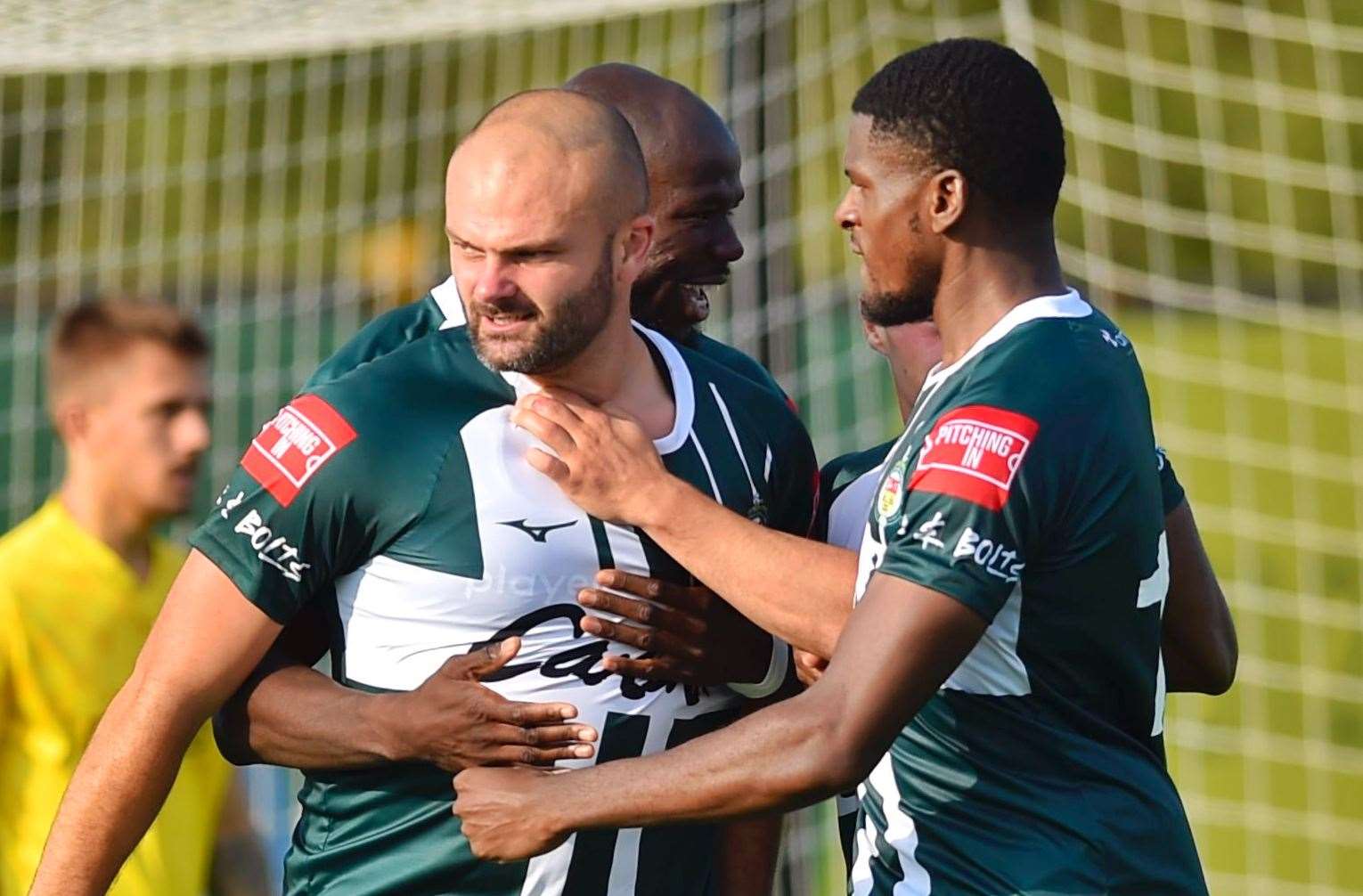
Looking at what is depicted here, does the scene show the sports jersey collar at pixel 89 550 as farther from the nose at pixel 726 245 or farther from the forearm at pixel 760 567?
the forearm at pixel 760 567

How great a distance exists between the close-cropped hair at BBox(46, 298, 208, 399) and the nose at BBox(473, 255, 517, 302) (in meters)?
2.55

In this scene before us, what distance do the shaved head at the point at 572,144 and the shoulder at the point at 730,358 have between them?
61 cm

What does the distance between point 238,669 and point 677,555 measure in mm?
694

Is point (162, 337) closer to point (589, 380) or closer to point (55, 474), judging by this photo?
point (589, 380)

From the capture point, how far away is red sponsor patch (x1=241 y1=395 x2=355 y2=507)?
10.4 ft

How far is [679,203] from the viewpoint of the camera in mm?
4102

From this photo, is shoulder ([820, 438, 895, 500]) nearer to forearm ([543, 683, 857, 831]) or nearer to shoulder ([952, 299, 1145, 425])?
shoulder ([952, 299, 1145, 425])

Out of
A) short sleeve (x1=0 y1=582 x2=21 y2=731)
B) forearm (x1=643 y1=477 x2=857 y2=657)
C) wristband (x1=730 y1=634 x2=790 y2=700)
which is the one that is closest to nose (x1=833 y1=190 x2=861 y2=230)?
forearm (x1=643 y1=477 x2=857 y2=657)

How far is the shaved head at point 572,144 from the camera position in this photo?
3.25 m

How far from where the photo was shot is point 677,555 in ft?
10.7

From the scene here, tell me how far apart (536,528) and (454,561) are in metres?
0.14

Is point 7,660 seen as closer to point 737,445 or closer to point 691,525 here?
point 737,445

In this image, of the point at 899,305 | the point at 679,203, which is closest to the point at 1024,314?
the point at 899,305

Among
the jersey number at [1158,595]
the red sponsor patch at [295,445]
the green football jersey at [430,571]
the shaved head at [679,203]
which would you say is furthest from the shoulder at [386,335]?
the jersey number at [1158,595]
